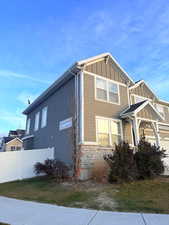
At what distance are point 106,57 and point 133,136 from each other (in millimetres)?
6167

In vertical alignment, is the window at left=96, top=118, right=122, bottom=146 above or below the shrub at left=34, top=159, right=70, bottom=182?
above

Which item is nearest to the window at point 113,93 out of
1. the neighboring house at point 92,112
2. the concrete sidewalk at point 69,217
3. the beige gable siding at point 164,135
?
the neighboring house at point 92,112

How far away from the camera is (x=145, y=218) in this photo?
4332 millimetres

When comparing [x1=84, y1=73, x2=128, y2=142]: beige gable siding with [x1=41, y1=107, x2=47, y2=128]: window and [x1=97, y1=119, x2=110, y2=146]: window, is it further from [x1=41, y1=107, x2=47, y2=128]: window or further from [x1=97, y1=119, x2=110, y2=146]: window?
[x1=41, y1=107, x2=47, y2=128]: window

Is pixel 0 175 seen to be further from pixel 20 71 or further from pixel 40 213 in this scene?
pixel 20 71

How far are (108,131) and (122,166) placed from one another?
383 centimetres

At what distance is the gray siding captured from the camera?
38.7ft

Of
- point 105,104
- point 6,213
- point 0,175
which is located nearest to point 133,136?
point 105,104

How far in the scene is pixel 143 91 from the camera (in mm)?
16766

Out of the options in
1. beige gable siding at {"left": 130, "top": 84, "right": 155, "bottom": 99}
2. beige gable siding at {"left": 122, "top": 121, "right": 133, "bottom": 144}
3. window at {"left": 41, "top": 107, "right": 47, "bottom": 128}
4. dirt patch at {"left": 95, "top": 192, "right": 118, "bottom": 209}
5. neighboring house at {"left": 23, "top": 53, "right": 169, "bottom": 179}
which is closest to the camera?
dirt patch at {"left": 95, "top": 192, "right": 118, "bottom": 209}

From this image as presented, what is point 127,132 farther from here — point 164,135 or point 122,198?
point 122,198

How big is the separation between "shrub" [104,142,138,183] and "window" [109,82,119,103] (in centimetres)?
496

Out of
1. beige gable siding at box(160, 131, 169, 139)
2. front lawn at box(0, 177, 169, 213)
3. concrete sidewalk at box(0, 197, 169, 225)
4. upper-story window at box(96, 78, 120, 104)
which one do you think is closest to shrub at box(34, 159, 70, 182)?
front lawn at box(0, 177, 169, 213)

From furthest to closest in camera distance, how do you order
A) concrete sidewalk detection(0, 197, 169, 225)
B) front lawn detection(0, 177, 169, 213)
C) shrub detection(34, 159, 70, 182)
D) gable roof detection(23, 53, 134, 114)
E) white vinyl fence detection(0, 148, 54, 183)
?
gable roof detection(23, 53, 134, 114), white vinyl fence detection(0, 148, 54, 183), shrub detection(34, 159, 70, 182), front lawn detection(0, 177, 169, 213), concrete sidewalk detection(0, 197, 169, 225)
